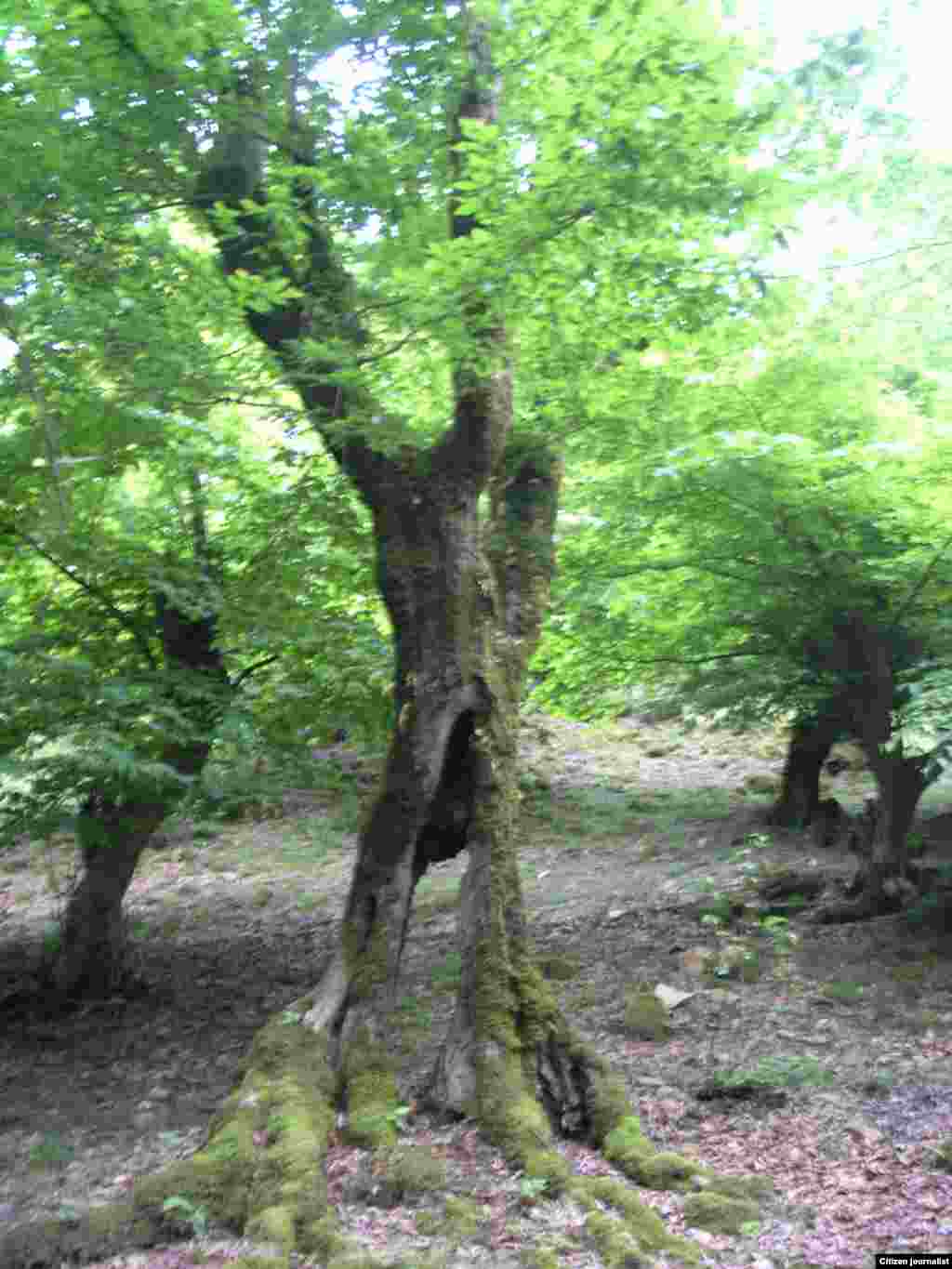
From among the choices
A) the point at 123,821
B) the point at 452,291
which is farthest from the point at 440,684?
the point at 123,821

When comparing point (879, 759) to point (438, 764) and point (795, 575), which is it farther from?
point (438, 764)

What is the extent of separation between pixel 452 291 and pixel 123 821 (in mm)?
4806

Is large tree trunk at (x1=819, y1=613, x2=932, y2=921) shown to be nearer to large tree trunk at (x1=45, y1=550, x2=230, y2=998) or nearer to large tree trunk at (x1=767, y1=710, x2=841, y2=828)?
large tree trunk at (x1=767, y1=710, x2=841, y2=828)

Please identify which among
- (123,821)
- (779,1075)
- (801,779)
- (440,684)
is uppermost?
(440,684)

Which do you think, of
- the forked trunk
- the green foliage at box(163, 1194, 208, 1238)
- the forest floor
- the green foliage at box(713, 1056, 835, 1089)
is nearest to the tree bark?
the forest floor

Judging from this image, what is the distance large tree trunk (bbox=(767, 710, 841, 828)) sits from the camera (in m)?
13.3

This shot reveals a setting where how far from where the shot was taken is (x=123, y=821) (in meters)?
8.55

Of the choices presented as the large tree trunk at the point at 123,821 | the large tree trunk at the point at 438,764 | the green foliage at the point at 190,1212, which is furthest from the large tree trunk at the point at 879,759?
the green foliage at the point at 190,1212

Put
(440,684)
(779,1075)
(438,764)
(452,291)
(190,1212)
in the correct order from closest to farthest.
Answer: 1. (190,1212)
2. (452,291)
3. (438,764)
4. (440,684)
5. (779,1075)

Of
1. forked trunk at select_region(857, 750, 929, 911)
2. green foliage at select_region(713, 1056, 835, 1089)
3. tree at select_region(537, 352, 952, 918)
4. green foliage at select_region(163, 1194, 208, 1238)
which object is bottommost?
green foliage at select_region(163, 1194, 208, 1238)

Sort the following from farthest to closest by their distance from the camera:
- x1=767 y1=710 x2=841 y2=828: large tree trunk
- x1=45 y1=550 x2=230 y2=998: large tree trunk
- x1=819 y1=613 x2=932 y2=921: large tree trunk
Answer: x1=767 y1=710 x2=841 y2=828: large tree trunk
x1=819 y1=613 x2=932 y2=921: large tree trunk
x1=45 y1=550 x2=230 y2=998: large tree trunk

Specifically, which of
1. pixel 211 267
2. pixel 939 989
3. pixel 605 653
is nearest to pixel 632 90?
pixel 211 267

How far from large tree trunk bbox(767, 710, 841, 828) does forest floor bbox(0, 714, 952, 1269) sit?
1.42 ft

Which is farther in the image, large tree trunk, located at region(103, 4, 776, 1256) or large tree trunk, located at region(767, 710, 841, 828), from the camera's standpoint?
large tree trunk, located at region(767, 710, 841, 828)
